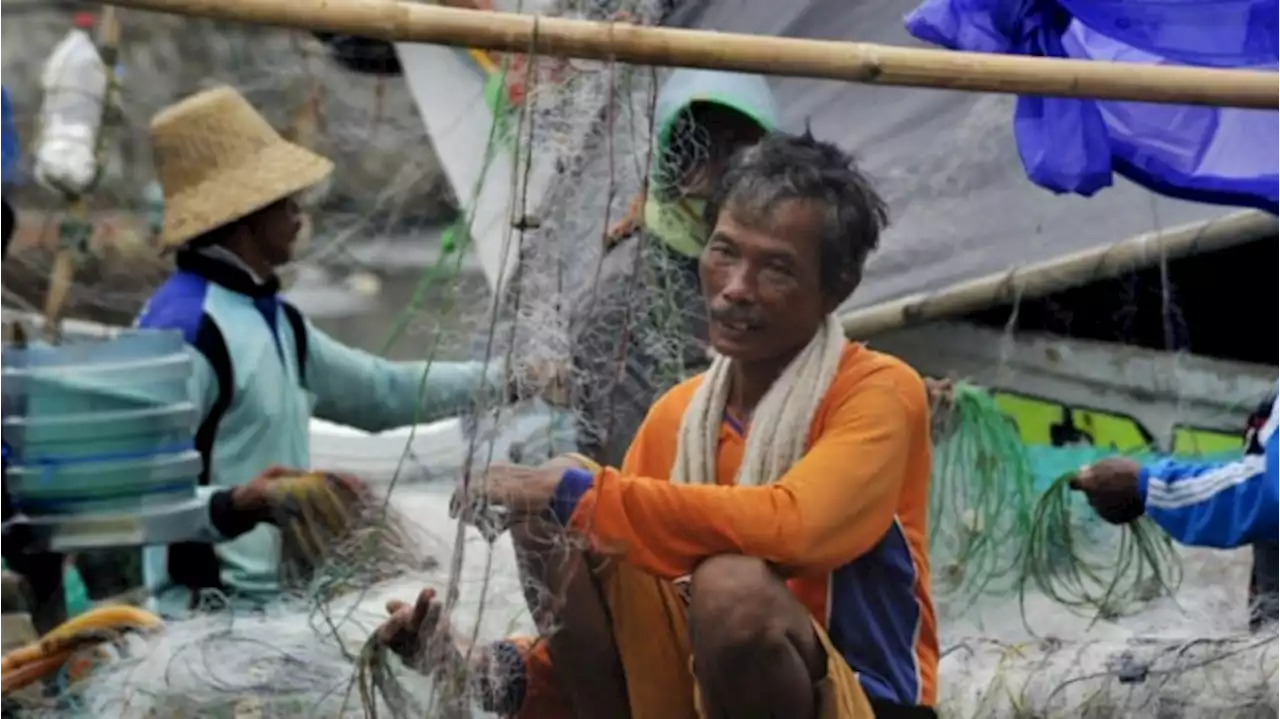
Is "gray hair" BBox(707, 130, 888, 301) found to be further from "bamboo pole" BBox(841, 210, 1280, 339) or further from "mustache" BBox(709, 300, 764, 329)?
"bamboo pole" BBox(841, 210, 1280, 339)

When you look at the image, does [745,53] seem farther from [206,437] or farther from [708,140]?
[206,437]

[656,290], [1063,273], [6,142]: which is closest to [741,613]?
[656,290]

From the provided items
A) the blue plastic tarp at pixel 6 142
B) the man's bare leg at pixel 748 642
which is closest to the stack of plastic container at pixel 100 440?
the blue plastic tarp at pixel 6 142

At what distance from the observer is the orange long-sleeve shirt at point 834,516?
3.21 meters

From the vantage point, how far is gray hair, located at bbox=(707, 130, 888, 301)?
347 cm

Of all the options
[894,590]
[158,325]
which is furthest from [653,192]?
[158,325]

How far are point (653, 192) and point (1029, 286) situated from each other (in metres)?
2.17

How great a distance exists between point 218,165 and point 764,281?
5.96 feet

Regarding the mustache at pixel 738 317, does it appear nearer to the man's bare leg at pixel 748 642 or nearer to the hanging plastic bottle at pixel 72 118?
the man's bare leg at pixel 748 642

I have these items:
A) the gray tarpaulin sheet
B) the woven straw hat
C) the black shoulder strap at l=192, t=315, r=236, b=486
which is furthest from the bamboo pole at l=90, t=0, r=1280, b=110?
the gray tarpaulin sheet

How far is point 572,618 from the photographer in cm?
332

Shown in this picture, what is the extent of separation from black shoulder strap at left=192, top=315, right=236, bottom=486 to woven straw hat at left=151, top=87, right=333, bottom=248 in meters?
0.26

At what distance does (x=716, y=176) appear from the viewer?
425 cm

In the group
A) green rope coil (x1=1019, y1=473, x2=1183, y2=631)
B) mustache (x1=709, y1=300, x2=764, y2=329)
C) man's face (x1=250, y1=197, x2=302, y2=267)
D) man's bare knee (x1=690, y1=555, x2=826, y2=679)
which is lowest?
green rope coil (x1=1019, y1=473, x2=1183, y2=631)
